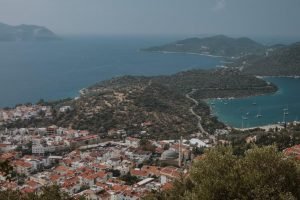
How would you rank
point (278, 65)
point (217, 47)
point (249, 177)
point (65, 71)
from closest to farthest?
point (249, 177) → point (278, 65) → point (65, 71) → point (217, 47)

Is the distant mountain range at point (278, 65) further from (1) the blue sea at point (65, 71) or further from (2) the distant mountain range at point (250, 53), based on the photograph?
(1) the blue sea at point (65, 71)

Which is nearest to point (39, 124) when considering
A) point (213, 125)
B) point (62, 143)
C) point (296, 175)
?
point (62, 143)

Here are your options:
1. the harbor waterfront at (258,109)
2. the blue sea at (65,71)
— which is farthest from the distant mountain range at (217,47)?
the harbor waterfront at (258,109)

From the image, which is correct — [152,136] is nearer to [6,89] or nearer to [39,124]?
[39,124]

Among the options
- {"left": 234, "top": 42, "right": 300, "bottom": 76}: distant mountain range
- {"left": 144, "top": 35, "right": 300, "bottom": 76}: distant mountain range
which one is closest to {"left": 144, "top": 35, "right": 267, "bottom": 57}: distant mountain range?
{"left": 144, "top": 35, "right": 300, "bottom": 76}: distant mountain range

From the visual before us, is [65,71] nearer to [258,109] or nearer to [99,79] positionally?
[99,79]

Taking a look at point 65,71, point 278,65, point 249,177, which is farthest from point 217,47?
point 249,177
